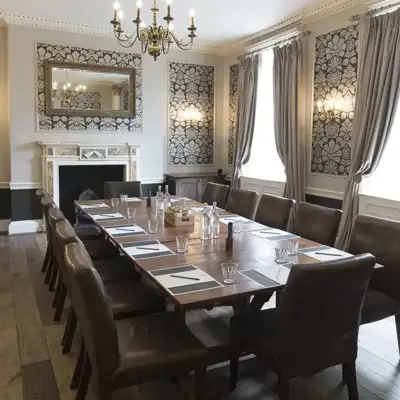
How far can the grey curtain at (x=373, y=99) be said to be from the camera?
13.5 feet

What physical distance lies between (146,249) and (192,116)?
4920 millimetres

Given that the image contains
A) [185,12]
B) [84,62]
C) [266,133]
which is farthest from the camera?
[266,133]

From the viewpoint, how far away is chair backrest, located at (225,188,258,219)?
4176 millimetres

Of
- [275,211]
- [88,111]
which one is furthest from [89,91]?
[275,211]

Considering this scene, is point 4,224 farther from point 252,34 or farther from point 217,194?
point 252,34

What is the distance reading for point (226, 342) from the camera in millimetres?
2174

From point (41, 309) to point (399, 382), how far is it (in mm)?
2734

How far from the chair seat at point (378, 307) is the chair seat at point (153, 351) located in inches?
41.5

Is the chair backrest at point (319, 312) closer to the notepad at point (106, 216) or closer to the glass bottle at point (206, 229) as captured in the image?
the glass bottle at point (206, 229)

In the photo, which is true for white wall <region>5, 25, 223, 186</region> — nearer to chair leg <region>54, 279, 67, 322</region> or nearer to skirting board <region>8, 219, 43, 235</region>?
skirting board <region>8, 219, 43, 235</region>

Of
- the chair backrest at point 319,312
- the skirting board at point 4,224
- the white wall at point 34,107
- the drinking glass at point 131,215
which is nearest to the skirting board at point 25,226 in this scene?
the skirting board at point 4,224

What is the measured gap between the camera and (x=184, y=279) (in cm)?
209

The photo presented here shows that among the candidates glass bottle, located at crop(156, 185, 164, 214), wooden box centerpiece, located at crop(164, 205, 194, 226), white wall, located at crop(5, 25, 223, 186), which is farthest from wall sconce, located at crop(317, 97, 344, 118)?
white wall, located at crop(5, 25, 223, 186)

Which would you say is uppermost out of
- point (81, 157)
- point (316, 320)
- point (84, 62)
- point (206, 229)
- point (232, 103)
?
point (84, 62)
